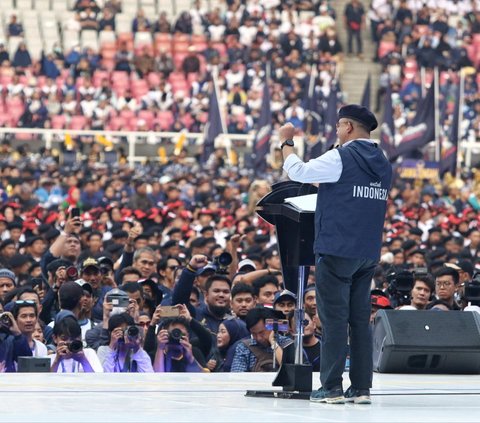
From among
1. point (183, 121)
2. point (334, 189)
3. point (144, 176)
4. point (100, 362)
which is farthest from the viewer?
point (183, 121)

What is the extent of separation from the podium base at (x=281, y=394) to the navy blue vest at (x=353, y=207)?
905 millimetres

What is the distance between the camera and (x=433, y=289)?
15.3 meters

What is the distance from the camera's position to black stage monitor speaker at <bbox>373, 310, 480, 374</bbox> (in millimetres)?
12797

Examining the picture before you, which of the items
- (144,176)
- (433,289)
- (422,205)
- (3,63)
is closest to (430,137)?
(422,205)

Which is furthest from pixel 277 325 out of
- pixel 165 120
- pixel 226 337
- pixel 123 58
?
pixel 123 58

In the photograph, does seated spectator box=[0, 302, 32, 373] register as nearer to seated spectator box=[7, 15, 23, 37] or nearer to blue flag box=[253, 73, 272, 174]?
blue flag box=[253, 73, 272, 174]

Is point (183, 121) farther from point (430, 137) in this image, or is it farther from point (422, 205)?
point (422, 205)

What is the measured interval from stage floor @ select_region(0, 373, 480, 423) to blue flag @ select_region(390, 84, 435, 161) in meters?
23.3

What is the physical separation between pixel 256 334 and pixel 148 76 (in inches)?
1255

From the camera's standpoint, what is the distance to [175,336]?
12.8 m

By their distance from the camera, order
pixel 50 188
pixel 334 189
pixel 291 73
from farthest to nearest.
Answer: pixel 291 73 → pixel 50 188 → pixel 334 189

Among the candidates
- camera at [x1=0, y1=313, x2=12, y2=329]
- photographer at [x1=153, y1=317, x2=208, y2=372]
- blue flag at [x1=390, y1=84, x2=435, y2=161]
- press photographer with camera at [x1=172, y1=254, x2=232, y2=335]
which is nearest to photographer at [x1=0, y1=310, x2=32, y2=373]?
camera at [x1=0, y1=313, x2=12, y2=329]

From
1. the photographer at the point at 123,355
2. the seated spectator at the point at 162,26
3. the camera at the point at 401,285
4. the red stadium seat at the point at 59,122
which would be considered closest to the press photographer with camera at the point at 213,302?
the camera at the point at 401,285

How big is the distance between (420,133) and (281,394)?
25.6 meters
